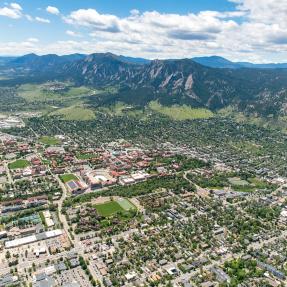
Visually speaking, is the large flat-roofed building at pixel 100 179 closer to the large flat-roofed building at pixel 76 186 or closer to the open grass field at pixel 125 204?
the large flat-roofed building at pixel 76 186

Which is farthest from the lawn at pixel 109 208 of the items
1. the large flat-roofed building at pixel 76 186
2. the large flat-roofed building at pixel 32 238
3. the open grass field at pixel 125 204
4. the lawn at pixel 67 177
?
the lawn at pixel 67 177

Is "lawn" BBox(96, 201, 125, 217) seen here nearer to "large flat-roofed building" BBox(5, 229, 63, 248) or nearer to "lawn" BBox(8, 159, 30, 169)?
"large flat-roofed building" BBox(5, 229, 63, 248)

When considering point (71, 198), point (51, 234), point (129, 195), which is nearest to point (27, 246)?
point (51, 234)

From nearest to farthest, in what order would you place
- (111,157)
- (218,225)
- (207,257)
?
(207,257)
(218,225)
(111,157)

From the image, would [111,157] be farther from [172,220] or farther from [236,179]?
[172,220]

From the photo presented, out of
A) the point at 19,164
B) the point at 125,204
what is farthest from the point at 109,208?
the point at 19,164

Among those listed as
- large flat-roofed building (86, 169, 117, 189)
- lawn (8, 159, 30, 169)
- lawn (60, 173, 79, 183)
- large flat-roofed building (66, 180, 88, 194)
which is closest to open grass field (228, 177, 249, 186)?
large flat-roofed building (86, 169, 117, 189)
